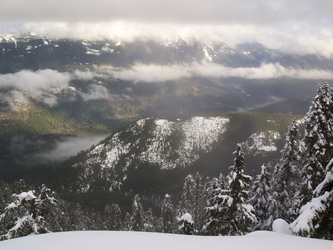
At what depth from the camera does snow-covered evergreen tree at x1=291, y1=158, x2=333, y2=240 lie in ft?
28.8

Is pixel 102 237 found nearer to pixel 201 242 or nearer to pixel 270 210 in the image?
pixel 201 242

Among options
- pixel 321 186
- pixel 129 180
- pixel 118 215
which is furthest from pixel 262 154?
pixel 321 186

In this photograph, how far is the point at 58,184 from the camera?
616 feet

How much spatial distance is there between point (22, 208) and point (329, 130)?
2310 centimetres

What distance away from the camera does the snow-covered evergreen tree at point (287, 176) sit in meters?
19.9

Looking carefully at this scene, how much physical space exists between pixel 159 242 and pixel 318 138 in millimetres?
14118

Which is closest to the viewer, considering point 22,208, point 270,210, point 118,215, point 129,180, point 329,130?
point 329,130

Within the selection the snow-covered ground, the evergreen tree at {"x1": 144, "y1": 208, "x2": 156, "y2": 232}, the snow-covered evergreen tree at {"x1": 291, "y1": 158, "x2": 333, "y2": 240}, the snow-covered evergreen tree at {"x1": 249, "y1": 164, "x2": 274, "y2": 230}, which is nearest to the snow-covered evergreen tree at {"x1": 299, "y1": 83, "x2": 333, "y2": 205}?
the snow-covered evergreen tree at {"x1": 249, "y1": 164, "x2": 274, "y2": 230}

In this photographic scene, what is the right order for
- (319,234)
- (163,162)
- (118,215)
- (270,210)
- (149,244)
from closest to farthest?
(149,244), (319,234), (270,210), (118,215), (163,162)

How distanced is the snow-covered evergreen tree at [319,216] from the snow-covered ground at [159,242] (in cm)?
87

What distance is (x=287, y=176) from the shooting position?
20781mm

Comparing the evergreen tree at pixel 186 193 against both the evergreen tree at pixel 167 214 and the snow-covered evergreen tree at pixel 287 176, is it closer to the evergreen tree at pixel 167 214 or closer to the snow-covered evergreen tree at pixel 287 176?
the evergreen tree at pixel 167 214

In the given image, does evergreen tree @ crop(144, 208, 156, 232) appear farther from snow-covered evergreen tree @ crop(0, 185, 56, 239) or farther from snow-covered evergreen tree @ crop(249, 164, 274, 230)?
snow-covered evergreen tree @ crop(0, 185, 56, 239)

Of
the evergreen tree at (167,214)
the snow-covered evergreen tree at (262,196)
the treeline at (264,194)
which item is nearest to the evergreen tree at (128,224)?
the evergreen tree at (167,214)
